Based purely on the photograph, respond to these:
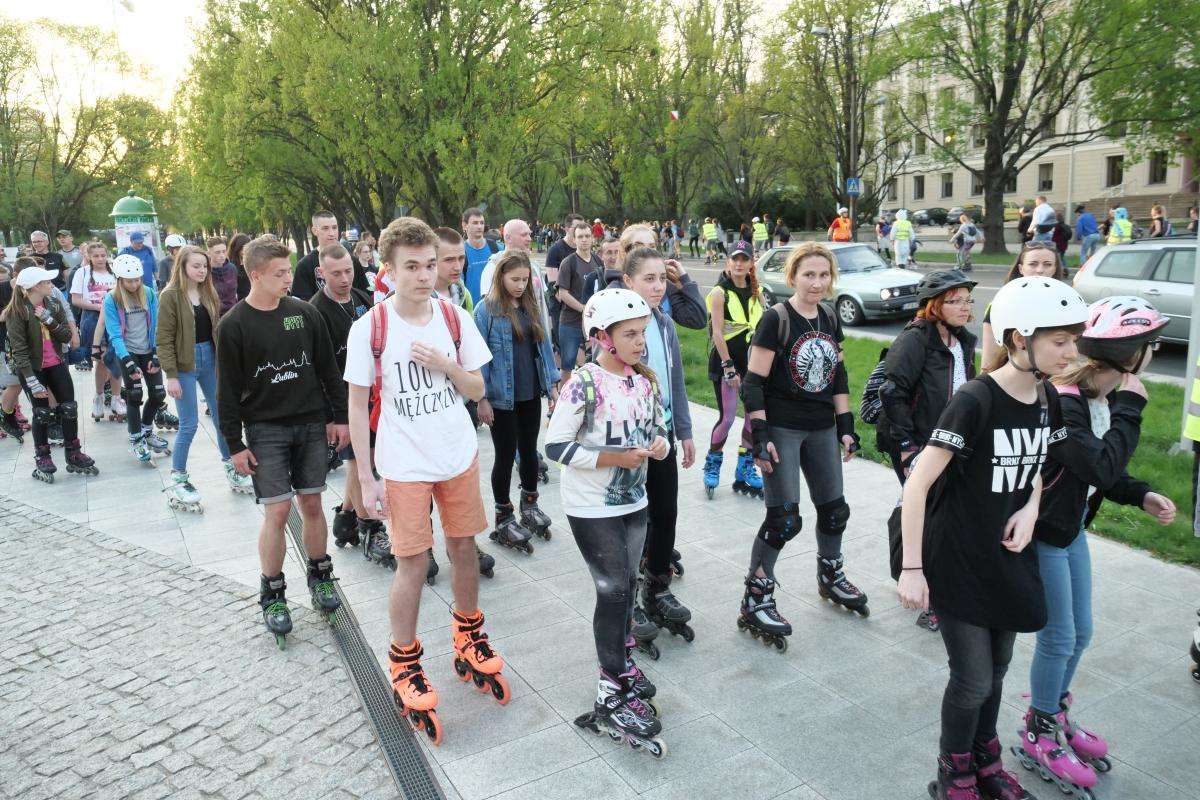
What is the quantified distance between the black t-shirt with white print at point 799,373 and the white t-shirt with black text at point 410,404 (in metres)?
1.63

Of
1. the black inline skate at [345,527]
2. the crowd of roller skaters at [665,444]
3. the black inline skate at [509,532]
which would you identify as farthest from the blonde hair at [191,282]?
the black inline skate at [509,532]

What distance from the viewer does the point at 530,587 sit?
204 inches

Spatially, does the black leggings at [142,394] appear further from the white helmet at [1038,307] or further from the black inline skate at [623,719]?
the white helmet at [1038,307]

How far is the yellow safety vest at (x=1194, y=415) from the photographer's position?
3.59 metres

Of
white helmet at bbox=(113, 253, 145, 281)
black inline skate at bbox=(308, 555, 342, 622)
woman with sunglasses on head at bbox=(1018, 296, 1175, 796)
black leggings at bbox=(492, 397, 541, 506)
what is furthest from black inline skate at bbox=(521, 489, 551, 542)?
white helmet at bbox=(113, 253, 145, 281)

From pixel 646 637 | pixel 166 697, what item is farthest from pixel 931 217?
pixel 166 697

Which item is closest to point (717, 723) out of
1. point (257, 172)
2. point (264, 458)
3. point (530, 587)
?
point (530, 587)

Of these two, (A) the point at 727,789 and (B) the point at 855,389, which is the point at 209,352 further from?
(B) the point at 855,389

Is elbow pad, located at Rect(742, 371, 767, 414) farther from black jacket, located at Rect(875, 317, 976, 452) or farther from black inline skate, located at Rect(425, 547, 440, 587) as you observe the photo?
black inline skate, located at Rect(425, 547, 440, 587)

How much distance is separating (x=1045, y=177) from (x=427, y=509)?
60280 millimetres

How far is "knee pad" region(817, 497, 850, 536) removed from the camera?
447 cm

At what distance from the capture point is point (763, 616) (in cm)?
435

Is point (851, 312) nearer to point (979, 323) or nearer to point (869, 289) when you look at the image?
point (869, 289)

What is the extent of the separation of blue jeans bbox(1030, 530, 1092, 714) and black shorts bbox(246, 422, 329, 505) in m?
3.59
